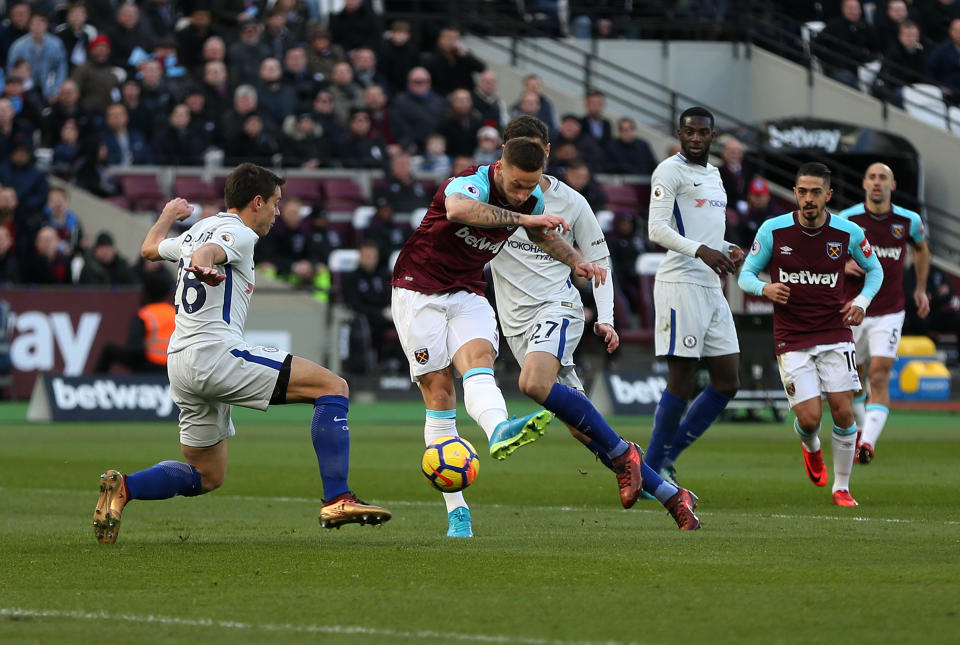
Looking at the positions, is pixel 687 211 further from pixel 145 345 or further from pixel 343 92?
pixel 343 92

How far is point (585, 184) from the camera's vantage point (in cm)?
2394

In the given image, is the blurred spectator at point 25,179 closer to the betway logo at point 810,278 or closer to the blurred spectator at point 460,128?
the blurred spectator at point 460,128

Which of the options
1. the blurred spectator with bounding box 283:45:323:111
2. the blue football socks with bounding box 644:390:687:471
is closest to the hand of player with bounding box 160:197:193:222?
the blue football socks with bounding box 644:390:687:471

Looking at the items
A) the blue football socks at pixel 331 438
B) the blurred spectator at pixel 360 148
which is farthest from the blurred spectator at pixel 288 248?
the blue football socks at pixel 331 438

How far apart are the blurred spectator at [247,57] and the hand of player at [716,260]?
16.8 meters

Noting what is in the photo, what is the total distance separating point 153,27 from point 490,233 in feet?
64.4

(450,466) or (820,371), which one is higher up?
(450,466)

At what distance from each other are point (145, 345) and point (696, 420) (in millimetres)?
11014

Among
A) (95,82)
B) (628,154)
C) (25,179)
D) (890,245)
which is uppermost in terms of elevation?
(95,82)

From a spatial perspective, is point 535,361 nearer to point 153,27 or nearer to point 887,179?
point 887,179

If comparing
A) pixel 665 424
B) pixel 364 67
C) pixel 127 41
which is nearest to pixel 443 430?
pixel 665 424

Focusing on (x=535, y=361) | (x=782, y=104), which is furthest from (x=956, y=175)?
(x=535, y=361)

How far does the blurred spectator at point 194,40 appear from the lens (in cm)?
2698

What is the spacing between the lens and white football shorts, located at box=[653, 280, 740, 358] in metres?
11.3
